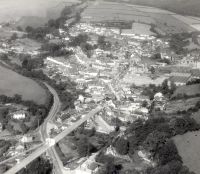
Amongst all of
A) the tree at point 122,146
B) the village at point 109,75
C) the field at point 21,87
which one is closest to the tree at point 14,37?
the village at point 109,75

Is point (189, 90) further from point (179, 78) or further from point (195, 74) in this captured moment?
point (195, 74)

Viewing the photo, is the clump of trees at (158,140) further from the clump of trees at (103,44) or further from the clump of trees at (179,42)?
the clump of trees at (179,42)

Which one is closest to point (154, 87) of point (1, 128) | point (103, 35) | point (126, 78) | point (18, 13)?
point (126, 78)

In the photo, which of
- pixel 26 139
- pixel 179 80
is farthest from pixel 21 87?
pixel 179 80

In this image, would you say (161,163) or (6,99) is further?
(6,99)

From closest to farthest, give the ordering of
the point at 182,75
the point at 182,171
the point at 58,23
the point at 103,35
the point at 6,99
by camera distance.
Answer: the point at 182,171
the point at 6,99
the point at 182,75
the point at 103,35
the point at 58,23

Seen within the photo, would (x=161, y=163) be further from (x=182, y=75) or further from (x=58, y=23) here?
(x=58, y=23)
